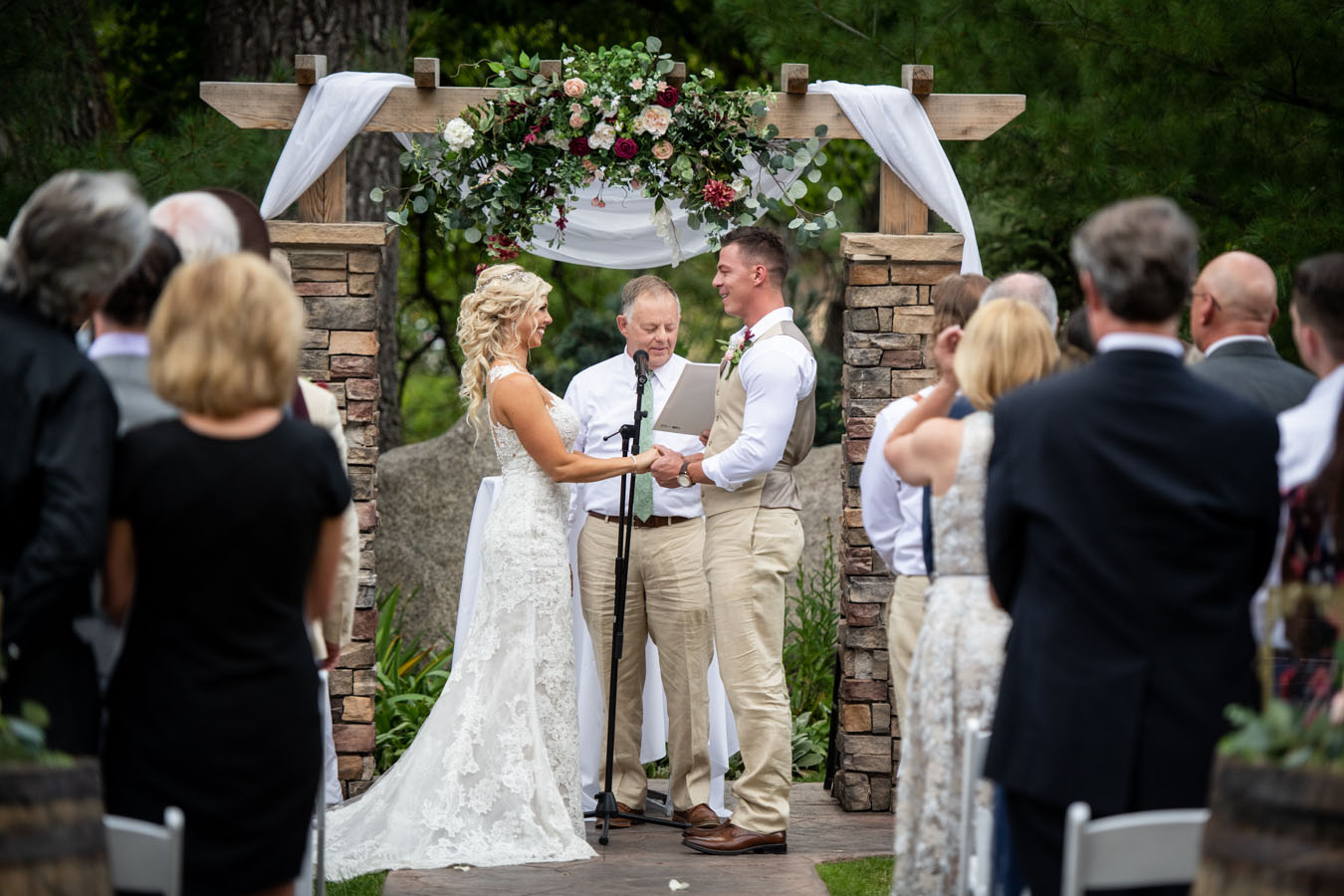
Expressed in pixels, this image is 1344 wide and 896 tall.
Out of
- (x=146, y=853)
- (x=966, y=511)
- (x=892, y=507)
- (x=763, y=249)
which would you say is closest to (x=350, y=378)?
(x=763, y=249)

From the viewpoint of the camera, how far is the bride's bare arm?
223 inches

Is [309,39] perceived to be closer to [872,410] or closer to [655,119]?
[655,119]

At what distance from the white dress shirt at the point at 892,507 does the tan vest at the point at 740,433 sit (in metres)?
0.68

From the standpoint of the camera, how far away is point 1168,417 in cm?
280

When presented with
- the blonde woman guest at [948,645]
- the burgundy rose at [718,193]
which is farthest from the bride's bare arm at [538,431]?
the blonde woman guest at [948,645]

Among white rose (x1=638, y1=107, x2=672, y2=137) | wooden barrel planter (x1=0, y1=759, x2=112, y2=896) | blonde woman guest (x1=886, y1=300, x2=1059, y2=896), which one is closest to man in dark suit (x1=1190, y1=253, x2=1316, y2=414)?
blonde woman guest (x1=886, y1=300, x2=1059, y2=896)

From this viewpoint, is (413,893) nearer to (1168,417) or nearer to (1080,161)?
(1168,417)

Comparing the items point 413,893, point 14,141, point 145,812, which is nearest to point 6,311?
point 145,812

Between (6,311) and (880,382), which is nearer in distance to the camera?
(6,311)

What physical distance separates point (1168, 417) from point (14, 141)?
619 cm

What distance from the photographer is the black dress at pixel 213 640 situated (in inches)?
107

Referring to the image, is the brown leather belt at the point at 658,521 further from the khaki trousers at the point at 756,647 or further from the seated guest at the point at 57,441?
the seated guest at the point at 57,441

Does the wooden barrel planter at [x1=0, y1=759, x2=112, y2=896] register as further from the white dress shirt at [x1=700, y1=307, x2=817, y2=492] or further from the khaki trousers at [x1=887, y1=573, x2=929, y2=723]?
the white dress shirt at [x1=700, y1=307, x2=817, y2=492]

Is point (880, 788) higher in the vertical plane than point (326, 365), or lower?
lower
